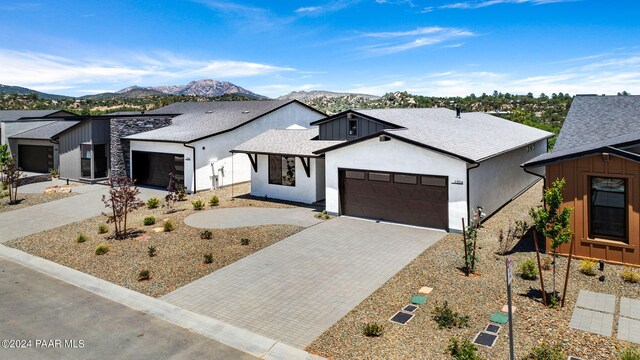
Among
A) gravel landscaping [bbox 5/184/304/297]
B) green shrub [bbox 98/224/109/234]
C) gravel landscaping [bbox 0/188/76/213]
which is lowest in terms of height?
gravel landscaping [bbox 5/184/304/297]

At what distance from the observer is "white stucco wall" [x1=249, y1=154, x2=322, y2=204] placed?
2230 cm

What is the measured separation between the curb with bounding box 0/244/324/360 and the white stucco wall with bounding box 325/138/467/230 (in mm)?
10041

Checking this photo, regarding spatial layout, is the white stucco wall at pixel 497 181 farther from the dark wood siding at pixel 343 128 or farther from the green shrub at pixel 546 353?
the green shrub at pixel 546 353

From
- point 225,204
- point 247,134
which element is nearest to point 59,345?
point 225,204

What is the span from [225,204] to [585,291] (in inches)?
658

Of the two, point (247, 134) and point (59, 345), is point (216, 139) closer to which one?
point (247, 134)

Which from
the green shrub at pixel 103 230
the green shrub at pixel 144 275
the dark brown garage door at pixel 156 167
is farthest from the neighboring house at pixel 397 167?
the green shrub at pixel 144 275

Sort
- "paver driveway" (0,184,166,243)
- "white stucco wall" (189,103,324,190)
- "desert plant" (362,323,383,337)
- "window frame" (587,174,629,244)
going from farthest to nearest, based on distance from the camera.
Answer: "white stucco wall" (189,103,324,190) → "paver driveway" (0,184,166,243) → "window frame" (587,174,629,244) → "desert plant" (362,323,383,337)

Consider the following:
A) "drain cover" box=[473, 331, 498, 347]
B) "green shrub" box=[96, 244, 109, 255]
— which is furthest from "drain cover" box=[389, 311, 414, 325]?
"green shrub" box=[96, 244, 109, 255]

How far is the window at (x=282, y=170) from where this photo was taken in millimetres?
22953

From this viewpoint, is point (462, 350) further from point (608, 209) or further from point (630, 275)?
point (608, 209)

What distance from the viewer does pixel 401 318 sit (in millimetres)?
9703

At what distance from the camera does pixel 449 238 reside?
15844 mm

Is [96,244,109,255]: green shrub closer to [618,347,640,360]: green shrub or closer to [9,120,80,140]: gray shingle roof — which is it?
[618,347,640,360]: green shrub
